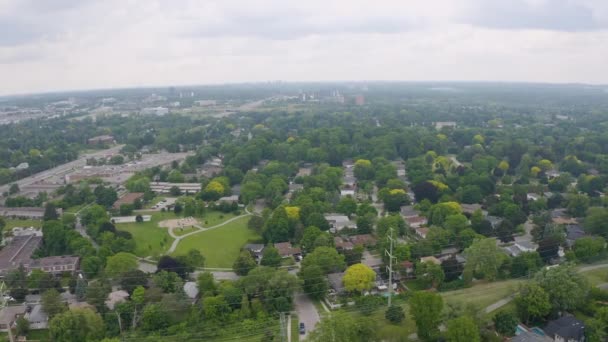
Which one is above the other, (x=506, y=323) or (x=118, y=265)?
(x=118, y=265)

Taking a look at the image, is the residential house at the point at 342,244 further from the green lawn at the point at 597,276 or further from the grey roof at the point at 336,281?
the green lawn at the point at 597,276

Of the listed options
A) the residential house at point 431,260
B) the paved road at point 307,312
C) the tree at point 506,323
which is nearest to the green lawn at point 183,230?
the paved road at point 307,312

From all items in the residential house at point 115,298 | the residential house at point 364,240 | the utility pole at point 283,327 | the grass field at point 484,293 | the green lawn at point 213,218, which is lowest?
the grass field at point 484,293

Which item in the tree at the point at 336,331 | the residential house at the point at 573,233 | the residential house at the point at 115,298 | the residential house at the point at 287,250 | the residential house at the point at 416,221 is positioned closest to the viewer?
the tree at the point at 336,331

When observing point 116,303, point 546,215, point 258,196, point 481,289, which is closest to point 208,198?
point 258,196

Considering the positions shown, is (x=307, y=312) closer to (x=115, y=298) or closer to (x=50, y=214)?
(x=115, y=298)

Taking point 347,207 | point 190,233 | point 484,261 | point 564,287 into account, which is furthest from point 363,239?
point 190,233

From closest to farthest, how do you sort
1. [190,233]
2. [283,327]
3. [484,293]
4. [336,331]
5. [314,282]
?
[336,331], [283,327], [314,282], [484,293], [190,233]
